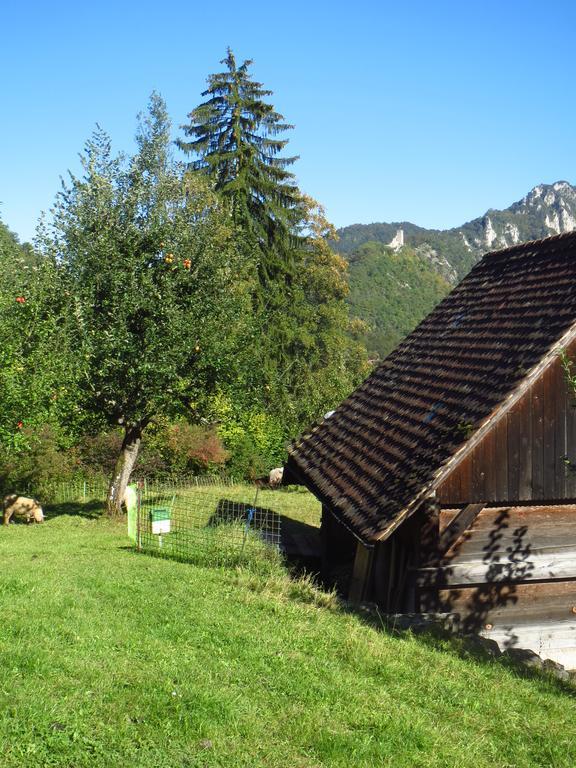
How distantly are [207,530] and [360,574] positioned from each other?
11.8ft

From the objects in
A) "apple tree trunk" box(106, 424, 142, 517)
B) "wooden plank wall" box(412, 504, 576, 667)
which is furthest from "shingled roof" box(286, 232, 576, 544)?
"apple tree trunk" box(106, 424, 142, 517)

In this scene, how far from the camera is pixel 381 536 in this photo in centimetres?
786

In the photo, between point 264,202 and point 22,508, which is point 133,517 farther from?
point 264,202

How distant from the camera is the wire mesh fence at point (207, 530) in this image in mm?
Answer: 11102

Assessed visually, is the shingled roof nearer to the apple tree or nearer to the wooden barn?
the wooden barn

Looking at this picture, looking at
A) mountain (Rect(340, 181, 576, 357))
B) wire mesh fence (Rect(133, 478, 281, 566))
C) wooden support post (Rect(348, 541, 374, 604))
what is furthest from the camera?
mountain (Rect(340, 181, 576, 357))

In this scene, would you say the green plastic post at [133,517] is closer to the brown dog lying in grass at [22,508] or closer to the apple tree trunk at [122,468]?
the apple tree trunk at [122,468]

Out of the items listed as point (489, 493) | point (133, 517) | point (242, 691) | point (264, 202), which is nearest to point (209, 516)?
point (133, 517)

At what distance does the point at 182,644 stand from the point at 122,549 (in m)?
6.98

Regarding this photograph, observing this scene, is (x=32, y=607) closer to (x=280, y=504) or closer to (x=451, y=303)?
(x=451, y=303)

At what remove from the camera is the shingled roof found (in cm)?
866

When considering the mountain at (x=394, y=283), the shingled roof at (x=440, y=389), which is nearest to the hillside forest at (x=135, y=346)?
the shingled roof at (x=440, y=389)

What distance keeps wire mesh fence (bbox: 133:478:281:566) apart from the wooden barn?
1861 millimetres

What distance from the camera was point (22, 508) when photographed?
56.4ft
